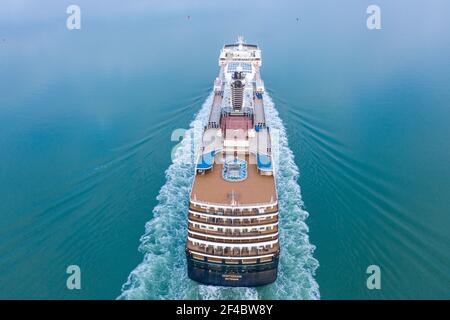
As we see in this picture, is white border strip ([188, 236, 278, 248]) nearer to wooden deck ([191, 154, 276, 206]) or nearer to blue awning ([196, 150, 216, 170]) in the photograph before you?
wooden deck ([191, 154, 276, 206])

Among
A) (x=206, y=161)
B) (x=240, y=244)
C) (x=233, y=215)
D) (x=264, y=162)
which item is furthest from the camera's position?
(x=206, y=161)

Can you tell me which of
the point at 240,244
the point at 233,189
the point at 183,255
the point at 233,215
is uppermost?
the point at 233,189

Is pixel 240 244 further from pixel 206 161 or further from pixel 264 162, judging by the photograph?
pixel 206 161

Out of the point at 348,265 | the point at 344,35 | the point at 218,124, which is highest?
the point at 344,35

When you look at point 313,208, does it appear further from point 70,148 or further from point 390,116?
point 70,148

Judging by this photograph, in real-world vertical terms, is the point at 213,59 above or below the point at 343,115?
above

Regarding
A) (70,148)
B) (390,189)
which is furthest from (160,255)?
(390,189)

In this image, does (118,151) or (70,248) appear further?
(118,151)

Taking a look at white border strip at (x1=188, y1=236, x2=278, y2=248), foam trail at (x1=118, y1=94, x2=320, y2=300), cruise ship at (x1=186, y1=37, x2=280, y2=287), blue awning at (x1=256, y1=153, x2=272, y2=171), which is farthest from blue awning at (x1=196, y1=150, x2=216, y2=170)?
white border strip at (x1=188, y1=236, x2=278, y2=248)

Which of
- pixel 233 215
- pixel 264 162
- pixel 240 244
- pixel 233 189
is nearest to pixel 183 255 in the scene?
pixel 240 244
